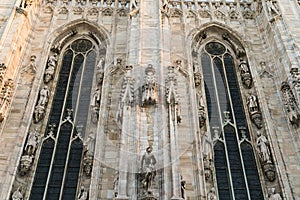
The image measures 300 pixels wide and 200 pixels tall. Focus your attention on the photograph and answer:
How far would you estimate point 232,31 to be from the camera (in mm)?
16859

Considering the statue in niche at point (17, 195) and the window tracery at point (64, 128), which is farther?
the window tracery at point (64, 128)

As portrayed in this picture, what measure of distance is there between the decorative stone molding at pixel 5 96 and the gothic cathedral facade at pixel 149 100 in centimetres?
4

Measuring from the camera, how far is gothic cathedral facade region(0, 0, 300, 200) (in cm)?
1122

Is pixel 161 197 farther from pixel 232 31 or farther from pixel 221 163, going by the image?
pixel 232 31

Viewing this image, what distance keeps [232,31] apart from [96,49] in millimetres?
5638

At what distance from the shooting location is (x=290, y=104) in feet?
43.1

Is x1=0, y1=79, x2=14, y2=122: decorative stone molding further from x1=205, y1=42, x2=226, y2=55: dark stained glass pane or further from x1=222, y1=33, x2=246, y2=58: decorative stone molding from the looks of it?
x1=222, y1=33, x2=246, y2=58: decorative stone molding

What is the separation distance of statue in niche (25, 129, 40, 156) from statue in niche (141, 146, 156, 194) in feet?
13.2

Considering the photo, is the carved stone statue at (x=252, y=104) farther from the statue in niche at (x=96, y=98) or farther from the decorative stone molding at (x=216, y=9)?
the statue in niche at (x=96, y=98)

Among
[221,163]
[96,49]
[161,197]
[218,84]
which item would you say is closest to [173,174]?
[161,197]

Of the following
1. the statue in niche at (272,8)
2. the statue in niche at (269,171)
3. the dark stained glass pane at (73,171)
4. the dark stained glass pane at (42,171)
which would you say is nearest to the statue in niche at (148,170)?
the dark stained glass pane at (73,171)

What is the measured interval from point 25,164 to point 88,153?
1.83m

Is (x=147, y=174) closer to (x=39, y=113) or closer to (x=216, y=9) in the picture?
(x=39, y=113)

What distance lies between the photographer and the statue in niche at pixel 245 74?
→ 48.9ft
